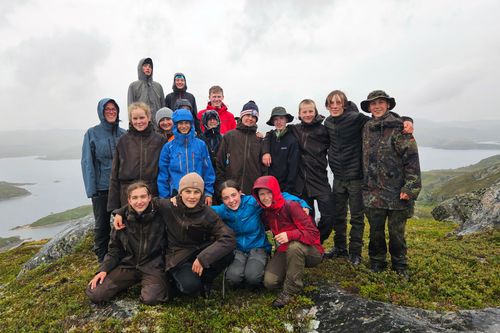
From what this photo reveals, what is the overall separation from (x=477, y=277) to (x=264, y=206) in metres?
6.69

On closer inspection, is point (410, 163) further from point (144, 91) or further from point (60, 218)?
point (60, 218)

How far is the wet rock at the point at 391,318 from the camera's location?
17.0ft

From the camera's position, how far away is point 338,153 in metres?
8.73

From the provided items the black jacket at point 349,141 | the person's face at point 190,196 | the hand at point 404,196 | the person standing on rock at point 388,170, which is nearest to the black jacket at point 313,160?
the black jacket at point 349,141

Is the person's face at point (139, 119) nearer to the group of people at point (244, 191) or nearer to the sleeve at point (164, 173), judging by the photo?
the group of people at point (244, 191)

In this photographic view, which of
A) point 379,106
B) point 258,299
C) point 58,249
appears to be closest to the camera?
point 258,299

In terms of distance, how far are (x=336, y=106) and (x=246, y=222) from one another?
4.22 m

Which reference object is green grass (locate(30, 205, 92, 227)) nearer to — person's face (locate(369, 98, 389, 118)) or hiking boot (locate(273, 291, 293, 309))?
hiking boot (locate(273, 291, 293, 309))

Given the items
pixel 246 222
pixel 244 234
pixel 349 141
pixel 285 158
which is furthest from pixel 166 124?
pixel 349 141

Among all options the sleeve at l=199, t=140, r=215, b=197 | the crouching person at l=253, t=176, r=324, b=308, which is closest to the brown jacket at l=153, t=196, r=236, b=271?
the crouching person at l=253, t=176, r=324, b=308

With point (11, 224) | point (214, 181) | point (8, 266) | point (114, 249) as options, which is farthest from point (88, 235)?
point (11, 224)

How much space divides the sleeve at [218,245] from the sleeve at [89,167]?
4.34 m

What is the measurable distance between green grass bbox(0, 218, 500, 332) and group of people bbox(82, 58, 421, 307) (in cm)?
40

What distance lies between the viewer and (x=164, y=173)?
8289 millimetres
